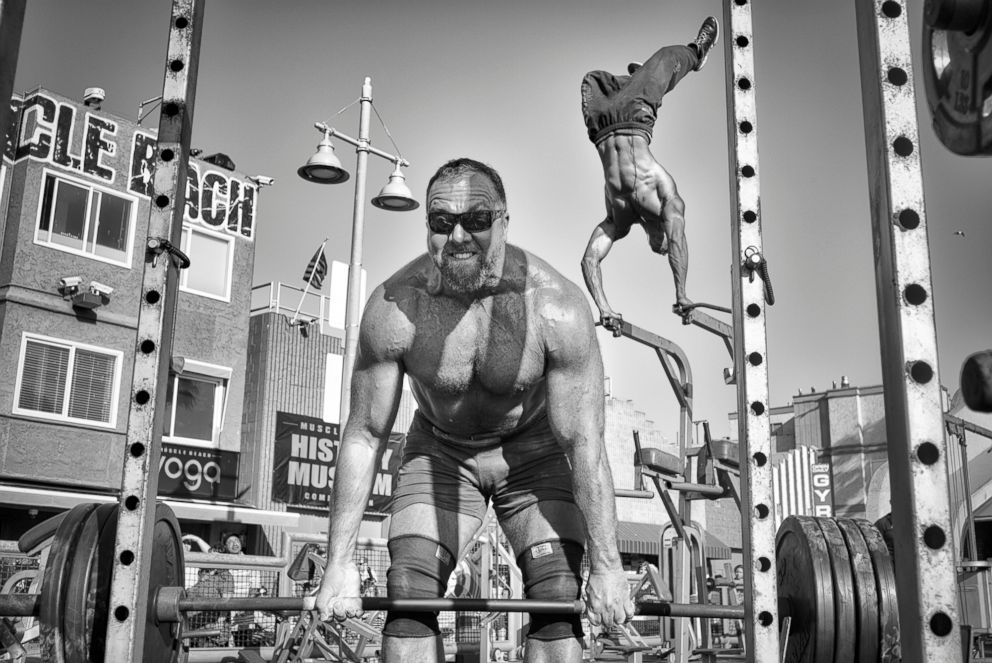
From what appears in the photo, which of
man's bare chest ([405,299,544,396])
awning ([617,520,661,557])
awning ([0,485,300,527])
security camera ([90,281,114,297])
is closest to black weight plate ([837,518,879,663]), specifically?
man's bare chest ([405,299,544,396])

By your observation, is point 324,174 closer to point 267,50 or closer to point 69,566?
point 267,50

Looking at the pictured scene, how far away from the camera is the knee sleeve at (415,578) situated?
261 cm

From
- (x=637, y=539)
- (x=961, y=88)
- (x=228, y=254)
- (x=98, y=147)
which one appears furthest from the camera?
(x=637, y=539)

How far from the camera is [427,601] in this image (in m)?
2.52

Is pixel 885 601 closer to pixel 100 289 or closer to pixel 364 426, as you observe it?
pixel 364 426

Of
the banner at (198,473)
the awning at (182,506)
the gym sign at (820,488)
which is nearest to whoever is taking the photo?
the awning at (182,506)

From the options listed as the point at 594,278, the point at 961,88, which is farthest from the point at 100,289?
the point at 961,88

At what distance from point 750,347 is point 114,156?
14162 mm

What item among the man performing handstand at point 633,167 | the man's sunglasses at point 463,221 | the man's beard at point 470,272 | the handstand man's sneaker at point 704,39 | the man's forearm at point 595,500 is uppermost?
the handstand man's sneaker at point 704,39

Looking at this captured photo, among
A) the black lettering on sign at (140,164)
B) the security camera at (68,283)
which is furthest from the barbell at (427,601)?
the black lettering on sign at (140,164)

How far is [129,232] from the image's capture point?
49.0 ft

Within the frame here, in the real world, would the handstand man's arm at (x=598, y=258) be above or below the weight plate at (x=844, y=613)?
above

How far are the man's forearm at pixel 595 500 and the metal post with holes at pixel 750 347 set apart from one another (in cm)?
36

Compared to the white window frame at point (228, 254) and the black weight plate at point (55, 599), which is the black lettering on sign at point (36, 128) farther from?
the black weight plate at point (55, 599)
